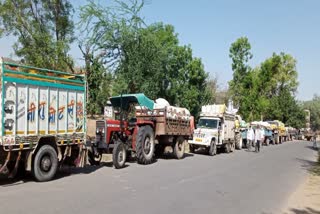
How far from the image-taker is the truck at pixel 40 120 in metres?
10.8

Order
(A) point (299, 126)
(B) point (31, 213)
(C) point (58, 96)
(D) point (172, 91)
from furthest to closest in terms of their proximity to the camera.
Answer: (A) point (299, 126) < (D) point (172, 91) < (C) point (58, 96) < (B) point (31, 213)

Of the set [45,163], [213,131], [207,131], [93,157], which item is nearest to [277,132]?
[213,131]

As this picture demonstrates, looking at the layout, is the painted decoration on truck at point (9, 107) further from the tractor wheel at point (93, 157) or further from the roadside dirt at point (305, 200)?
the roadside dirt at point (305, 200)

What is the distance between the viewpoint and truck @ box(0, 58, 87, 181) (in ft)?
35.6

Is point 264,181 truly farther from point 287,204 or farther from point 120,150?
point 120,150

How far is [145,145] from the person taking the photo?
17.7m

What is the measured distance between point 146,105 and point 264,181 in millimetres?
6922

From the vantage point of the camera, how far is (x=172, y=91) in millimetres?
38656

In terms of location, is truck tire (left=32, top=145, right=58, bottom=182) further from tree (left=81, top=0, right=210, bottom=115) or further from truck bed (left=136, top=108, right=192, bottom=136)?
tree (left=81, top=0, right=210, bottom=115)

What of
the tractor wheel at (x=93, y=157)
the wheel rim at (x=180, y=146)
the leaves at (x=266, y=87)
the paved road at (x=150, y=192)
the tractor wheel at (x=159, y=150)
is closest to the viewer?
the paved road at (x=150, y=192)

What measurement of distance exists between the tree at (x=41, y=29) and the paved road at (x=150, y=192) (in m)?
18.3

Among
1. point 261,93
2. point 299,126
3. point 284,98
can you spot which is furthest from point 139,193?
point 299,126

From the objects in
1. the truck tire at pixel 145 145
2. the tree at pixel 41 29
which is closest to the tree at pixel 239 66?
the tree at pixel 41 29

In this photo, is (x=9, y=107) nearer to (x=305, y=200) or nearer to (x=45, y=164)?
(x=45, y=164)
